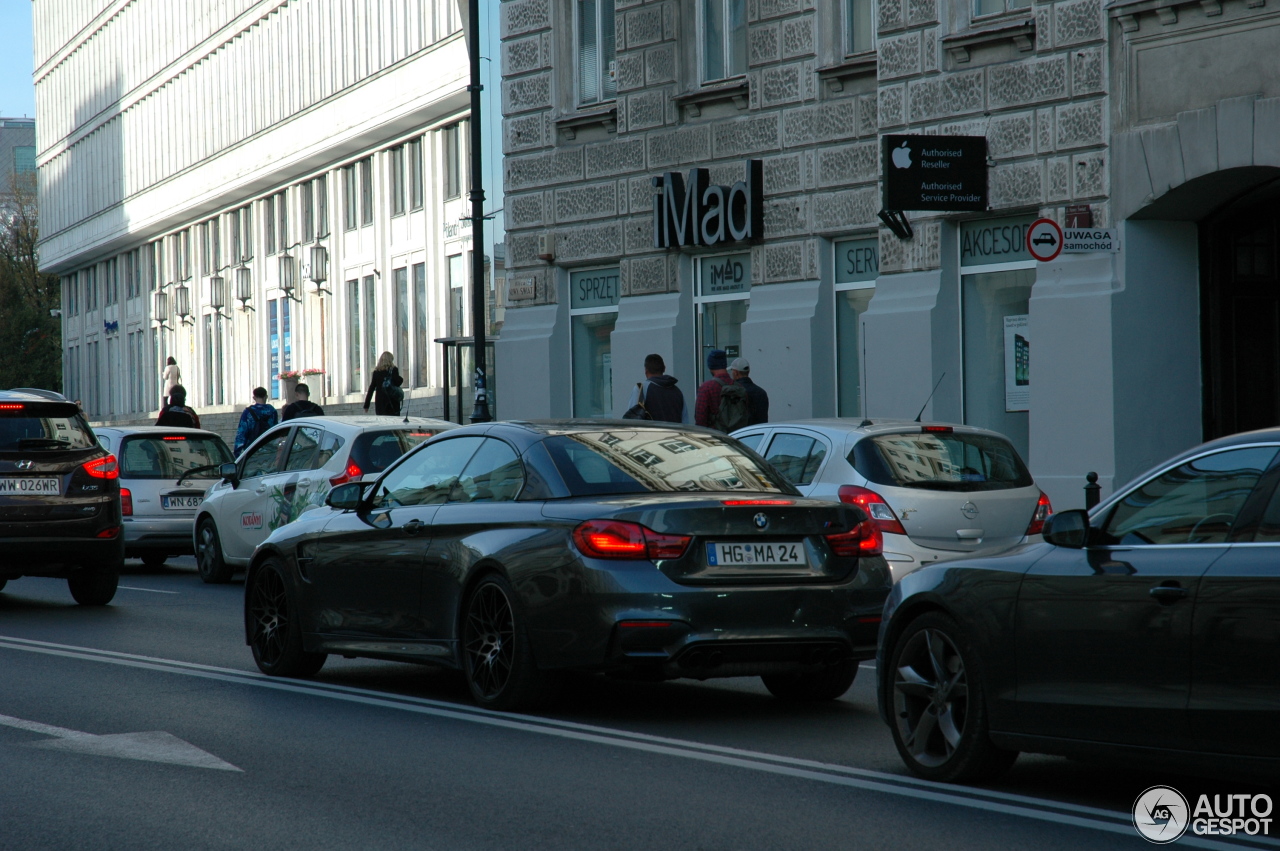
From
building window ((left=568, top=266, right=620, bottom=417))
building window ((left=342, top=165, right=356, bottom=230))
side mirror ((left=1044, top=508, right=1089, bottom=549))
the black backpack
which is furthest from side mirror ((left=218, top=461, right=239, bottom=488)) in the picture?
building window ((left=342, top=165, right=356, bottom=230))

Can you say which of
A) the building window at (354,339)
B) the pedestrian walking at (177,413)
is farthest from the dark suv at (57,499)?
the building window at (354,339)

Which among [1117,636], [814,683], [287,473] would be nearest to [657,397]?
[287,473]

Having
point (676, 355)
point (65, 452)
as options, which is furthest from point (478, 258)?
point (65, 452)

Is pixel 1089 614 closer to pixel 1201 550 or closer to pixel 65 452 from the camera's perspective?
pixel 1201 550

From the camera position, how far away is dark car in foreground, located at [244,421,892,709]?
834 cm

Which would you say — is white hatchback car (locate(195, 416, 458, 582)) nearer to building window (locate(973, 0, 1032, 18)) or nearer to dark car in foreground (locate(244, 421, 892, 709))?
dark car in foreground (locate(244, 421, 892, 709))

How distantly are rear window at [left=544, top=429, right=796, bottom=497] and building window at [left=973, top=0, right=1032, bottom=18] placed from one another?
37.0ft

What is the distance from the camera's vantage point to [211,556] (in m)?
17.8

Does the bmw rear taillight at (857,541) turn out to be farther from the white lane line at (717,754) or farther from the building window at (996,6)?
the building window at (996,6)

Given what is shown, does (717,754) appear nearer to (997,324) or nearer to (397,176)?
(997,324)

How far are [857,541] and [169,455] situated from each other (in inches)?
503

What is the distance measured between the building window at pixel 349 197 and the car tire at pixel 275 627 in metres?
33.1

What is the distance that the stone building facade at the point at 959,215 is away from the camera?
17875 mm

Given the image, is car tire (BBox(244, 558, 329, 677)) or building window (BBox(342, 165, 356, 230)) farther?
→ building window (BBox(342, 165, 356, 230))
